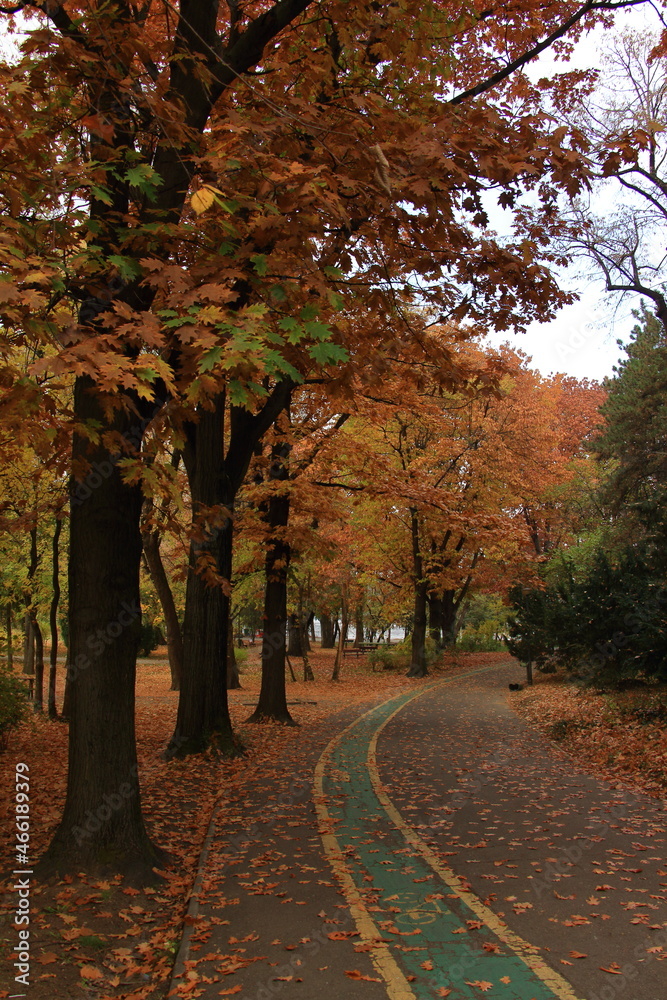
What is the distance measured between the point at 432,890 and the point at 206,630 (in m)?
6.01

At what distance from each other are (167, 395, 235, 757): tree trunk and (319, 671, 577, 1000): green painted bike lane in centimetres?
308

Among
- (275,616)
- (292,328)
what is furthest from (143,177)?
(275,616)

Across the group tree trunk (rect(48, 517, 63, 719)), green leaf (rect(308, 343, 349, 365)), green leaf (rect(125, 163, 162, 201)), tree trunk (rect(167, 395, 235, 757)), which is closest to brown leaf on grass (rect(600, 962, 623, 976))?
green leaf (rect(308, 343, 349, 365))

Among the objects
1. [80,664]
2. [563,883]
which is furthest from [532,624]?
[80,664]

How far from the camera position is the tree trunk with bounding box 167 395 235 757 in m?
10.7

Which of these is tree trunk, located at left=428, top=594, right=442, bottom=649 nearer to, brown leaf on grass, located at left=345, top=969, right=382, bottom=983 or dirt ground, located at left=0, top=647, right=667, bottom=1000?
dirt ground, located at left=0, top=647, right=667, bottom=1000

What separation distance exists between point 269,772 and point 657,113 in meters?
15.5

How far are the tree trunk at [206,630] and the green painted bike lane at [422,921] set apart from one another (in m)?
3.08

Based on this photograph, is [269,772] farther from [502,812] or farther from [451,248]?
[451,248]

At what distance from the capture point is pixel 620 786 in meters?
9.20

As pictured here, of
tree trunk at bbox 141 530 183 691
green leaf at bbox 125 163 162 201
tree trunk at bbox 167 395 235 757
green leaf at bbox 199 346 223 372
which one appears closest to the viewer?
green leaf at bbox 199 346 223 372

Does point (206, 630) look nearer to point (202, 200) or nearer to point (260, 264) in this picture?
point (260, 264)

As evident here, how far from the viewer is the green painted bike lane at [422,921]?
13.4 ft

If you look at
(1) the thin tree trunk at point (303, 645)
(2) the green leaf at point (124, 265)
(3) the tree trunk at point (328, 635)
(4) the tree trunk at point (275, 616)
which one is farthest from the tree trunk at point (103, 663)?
(3) the tree trunk at point (328, 635)
